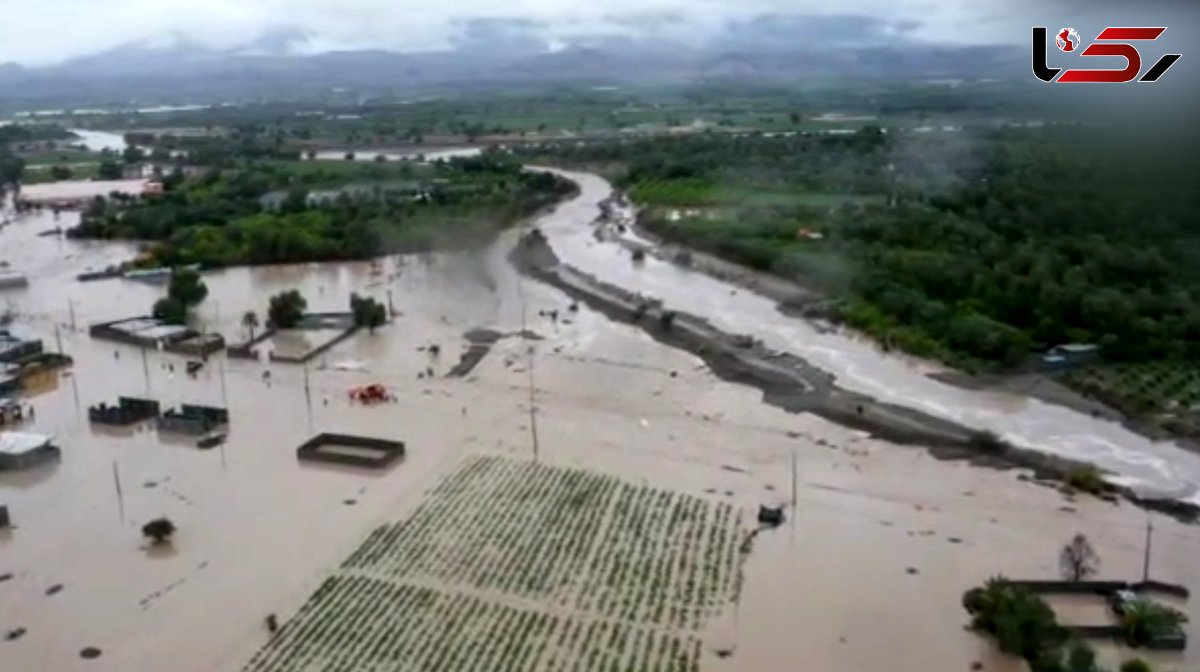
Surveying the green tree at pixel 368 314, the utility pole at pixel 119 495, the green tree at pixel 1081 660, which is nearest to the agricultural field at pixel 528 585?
the green tree at pixel 1081 660

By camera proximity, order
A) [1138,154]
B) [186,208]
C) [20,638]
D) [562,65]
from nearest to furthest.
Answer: [1138,154], [20,638], [186,208], [562,65]

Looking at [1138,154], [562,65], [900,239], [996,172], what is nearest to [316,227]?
[900,239]

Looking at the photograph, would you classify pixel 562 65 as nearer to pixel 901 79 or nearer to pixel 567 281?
pixel 901 79

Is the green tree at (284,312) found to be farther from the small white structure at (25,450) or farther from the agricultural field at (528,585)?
the agricultural field at (528,585)

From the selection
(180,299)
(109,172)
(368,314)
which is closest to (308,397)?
(368,314)

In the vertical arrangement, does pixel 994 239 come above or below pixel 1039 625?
above

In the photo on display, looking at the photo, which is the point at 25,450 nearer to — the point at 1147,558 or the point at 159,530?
the point at 159,530

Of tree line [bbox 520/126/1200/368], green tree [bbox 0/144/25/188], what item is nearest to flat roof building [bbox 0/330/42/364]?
tree line [bbox 520/126/1200/368]
